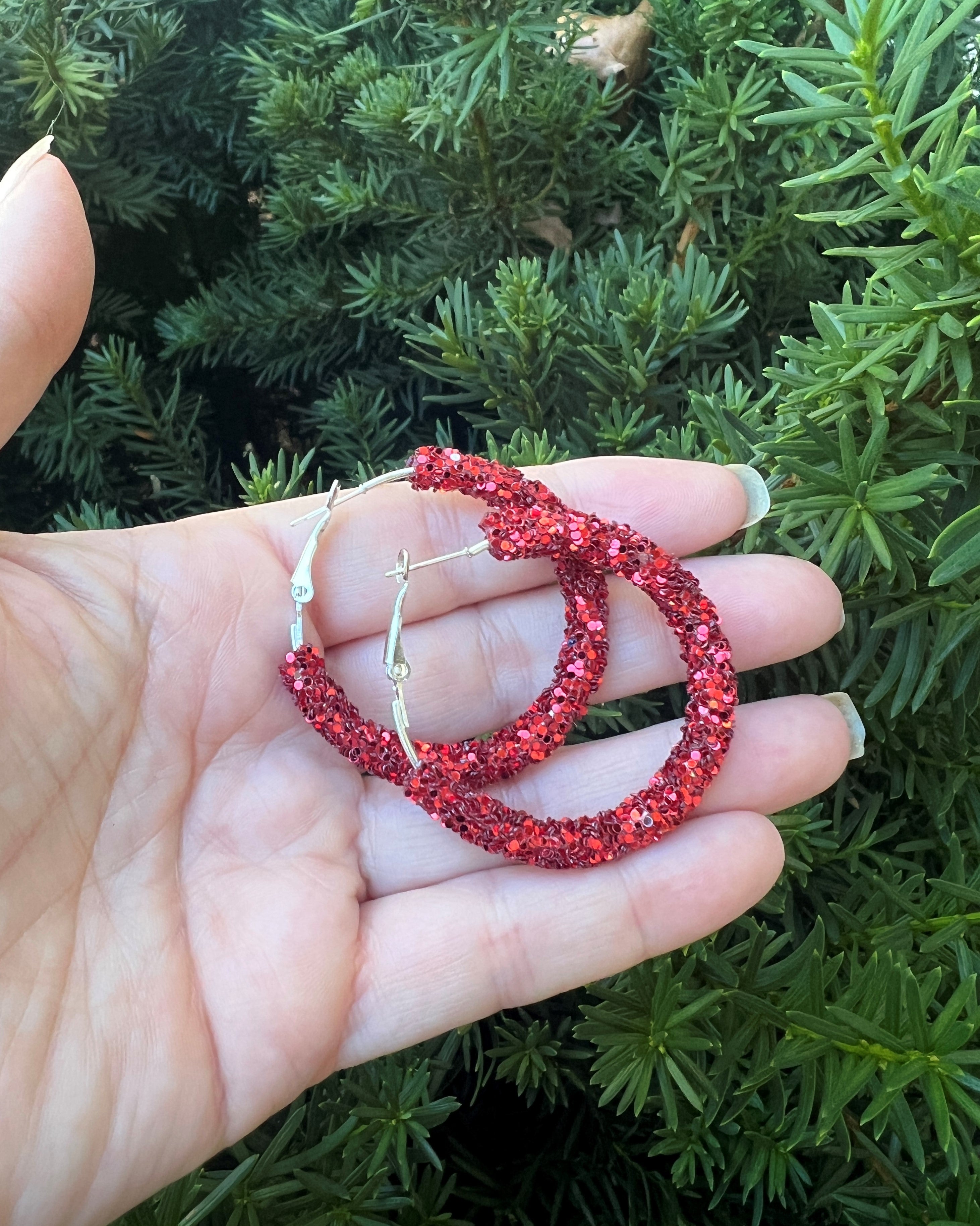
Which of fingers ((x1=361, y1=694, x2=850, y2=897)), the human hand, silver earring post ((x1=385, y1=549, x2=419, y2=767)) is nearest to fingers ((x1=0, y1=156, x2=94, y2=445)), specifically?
the human hand

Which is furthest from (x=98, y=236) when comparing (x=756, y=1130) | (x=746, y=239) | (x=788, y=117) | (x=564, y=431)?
(x=756, y=1130)

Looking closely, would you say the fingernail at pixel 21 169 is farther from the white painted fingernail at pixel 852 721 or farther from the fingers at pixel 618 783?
the white painted fingernail at pixel 852 721

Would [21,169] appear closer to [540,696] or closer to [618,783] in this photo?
[540,696]

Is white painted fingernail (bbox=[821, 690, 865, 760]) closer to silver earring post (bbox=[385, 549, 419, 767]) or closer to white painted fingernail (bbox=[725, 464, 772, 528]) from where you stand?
white painted fingernail (bbox=[725, 464, 772, 528])

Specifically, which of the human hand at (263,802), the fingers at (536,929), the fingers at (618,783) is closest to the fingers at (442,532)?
the human hand at (263,802)

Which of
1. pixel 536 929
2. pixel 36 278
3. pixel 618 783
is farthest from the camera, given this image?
pixel 618 783

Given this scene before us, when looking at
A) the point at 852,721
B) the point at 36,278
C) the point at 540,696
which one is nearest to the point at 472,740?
the point at 540,696
